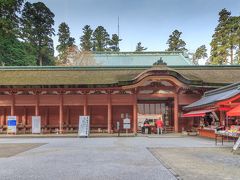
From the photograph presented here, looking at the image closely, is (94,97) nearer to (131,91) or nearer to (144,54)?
(131,91)

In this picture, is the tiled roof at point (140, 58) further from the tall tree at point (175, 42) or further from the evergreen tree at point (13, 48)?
the tall tree at point (175, 42)

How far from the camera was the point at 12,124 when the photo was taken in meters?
25.6

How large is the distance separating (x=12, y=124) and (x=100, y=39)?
47.9 m

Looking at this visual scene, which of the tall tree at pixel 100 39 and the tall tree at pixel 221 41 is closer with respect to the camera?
the tall tree at pixel 221 41

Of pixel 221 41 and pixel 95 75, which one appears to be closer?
pixel 95 75

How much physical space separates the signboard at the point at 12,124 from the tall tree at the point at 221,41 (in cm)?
3827

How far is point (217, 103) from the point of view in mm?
18516

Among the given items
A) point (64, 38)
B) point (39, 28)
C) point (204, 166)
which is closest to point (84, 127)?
point (204, 166)

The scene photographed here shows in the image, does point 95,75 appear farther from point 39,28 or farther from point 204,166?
point 39,28

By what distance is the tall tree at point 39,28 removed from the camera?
6106cm

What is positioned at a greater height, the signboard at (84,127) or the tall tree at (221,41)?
the tall tree at (221,41)

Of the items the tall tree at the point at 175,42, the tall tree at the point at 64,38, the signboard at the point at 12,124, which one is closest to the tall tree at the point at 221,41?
the tall tree at the point at 175,42

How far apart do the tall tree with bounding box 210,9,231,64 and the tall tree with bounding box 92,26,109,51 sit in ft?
78.5

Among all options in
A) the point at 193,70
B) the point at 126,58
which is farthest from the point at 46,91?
the point at 126,58
